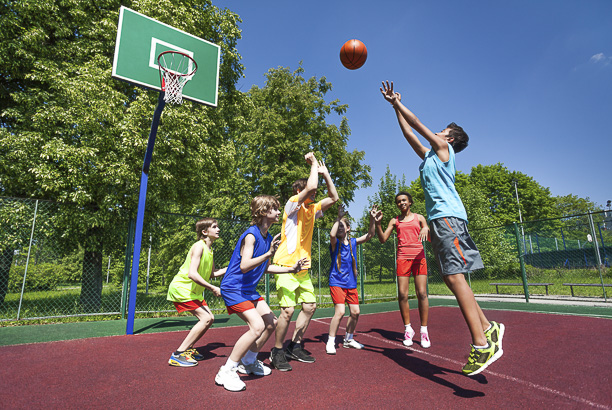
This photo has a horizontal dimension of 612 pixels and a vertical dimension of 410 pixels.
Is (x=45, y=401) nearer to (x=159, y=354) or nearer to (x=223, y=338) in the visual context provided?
(x=159, y=354)

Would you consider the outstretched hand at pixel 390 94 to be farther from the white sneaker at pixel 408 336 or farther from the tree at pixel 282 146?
the tree at pixel 282 146

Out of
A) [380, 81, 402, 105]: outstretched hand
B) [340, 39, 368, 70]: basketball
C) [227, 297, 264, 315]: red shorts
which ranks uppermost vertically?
[340, 39, 368, 70]: basketball

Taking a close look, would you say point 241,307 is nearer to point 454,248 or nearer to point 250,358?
point 250,358

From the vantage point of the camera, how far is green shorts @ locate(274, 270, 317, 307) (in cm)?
371

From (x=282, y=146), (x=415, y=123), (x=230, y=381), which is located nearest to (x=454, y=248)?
(x=415, y=123)

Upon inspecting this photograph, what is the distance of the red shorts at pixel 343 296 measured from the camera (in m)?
4.51

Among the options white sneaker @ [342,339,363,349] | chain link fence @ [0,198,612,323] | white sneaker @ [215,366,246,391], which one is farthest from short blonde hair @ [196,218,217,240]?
chain link fence @ [0,198,612,323]

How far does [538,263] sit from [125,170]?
19194 mm

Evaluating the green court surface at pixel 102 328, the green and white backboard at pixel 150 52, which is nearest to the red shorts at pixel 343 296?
the green court surface at pixel 102 328

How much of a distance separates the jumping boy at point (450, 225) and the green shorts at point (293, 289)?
159 cm

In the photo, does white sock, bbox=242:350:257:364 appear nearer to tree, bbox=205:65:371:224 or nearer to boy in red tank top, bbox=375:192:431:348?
boy in red tank top, bbox=375:192:431:348

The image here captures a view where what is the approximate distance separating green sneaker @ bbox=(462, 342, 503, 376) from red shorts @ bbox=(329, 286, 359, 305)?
207 cm

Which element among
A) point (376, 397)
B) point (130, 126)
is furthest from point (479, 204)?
point (376, 397)

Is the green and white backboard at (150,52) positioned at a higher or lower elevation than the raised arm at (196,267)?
Answer: higher
